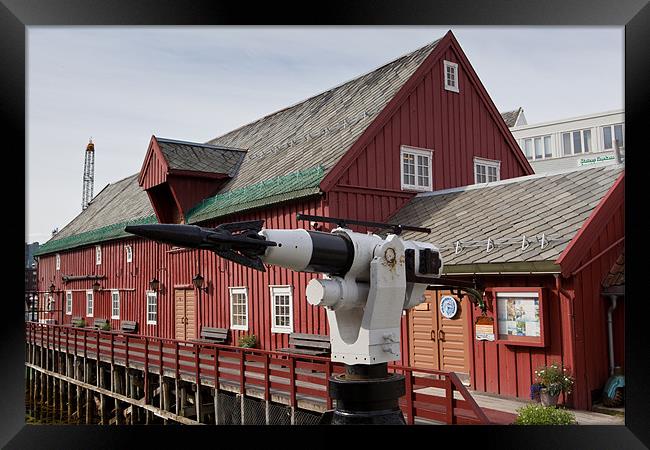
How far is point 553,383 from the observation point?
840 cm

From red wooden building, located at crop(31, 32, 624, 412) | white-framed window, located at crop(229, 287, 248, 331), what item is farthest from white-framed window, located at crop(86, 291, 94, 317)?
white-framed window, located at crop(229, 287, 248, 331)

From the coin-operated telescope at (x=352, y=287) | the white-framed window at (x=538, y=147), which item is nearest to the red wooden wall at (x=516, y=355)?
the coin-operated telescope at (x=352, y=287)

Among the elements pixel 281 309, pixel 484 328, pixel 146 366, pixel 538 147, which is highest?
pixel 538 147

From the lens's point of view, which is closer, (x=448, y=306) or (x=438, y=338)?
(x=448, y=306)

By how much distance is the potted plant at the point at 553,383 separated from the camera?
8375 millimetres

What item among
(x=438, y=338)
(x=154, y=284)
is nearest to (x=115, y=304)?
(x=154, y=284)

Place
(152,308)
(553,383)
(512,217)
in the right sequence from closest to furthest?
(553,383) < (512,217) < (152,308)

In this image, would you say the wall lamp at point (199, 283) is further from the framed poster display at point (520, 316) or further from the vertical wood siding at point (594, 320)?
the vertical wood siding at point (594, 320)

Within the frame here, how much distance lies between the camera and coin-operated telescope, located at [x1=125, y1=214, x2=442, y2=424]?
3.89m

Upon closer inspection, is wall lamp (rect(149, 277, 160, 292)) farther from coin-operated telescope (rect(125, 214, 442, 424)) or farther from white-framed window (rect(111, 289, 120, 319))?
coin-operated telescope (rect(125, 214, 442, 424))

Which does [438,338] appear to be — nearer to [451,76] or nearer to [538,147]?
[451,76]

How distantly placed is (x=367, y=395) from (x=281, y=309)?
9144mm
